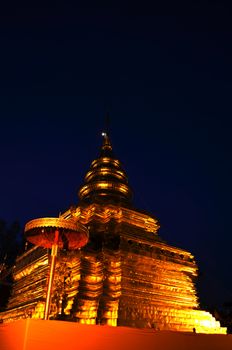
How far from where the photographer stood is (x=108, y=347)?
287 inches

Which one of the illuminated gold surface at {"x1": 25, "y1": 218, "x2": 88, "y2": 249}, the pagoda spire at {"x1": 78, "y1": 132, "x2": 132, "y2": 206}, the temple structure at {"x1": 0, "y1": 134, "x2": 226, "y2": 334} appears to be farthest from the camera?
the pagoda spire at {"x1": 78, "y1": 132, "x2": 132, "y2": 206}

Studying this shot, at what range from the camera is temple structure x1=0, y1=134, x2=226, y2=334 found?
15039 mm

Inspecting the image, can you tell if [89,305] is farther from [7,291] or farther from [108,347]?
[7,291]

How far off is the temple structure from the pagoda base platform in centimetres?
677

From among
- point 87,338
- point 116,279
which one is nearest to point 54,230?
point 87,338

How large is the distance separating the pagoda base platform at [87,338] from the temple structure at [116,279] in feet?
22.2

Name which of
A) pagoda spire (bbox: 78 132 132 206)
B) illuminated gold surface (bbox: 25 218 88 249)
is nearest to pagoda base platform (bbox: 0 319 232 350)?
illuminated gold surface (bbox: 25 218 88 249)

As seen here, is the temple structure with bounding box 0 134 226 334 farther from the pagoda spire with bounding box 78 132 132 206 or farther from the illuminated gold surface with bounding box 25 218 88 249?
the illuminated gold surface with bounding box 25 218 88 249

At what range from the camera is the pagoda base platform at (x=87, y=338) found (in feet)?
22.0

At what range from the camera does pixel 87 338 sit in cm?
718

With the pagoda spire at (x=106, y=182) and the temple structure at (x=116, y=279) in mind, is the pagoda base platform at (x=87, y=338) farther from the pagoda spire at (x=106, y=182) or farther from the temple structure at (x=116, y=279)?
the pagoda spire at (x=106, y=182)

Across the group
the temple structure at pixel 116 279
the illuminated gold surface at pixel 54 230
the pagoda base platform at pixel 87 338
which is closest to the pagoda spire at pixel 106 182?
the temple structure at pixel 116 279

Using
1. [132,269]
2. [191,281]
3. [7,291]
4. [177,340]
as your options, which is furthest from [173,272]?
[7,291]

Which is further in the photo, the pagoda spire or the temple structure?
the pagoda spire
